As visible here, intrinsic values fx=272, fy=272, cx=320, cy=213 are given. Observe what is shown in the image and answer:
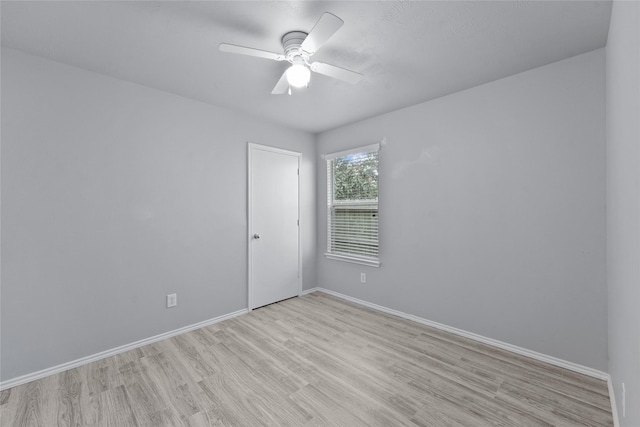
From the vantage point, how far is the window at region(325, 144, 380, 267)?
12.0ft

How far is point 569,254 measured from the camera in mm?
2219

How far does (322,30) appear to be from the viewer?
157 centimetres

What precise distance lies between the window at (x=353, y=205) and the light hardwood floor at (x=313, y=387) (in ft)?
4.20

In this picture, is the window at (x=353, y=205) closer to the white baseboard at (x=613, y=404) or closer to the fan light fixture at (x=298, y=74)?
the fan light fixture at (x=298, y=74)

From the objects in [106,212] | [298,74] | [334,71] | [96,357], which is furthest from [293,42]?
[96,357]

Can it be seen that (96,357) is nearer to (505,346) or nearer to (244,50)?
(244,50)

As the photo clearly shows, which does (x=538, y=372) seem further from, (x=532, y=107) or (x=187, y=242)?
(x=187, y=242)

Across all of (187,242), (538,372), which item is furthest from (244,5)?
(538,372)

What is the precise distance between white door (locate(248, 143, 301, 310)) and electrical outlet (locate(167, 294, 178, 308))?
0.89m

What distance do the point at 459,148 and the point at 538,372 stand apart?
2.07m

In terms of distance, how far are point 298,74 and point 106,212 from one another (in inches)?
83.4

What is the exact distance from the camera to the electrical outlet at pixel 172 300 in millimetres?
2853

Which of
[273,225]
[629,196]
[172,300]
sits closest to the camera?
[629,196]

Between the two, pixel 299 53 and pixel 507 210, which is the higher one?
pixel 299 53
